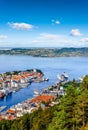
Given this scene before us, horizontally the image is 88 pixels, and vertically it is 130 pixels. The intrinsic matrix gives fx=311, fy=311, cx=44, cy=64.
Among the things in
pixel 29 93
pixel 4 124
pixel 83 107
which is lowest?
pixel 29 93

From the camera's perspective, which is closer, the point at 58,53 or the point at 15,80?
the point at 15,80

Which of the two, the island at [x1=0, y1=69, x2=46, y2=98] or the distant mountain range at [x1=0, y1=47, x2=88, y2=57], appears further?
the distant mountain range at [x1=0, y1=47, x2=88, y2=57]

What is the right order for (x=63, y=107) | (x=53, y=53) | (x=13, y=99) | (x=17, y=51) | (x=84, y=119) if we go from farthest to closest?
1. (x=17, y=51)
2. (x=53, y=53)
3. (x=13, y=99)
4. (x=84, y=119)
5. (x=63, y=107)

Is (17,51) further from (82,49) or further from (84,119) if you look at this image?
(84,119)

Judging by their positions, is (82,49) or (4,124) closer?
(4,124)

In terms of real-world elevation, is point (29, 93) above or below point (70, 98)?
below

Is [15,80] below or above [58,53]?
below

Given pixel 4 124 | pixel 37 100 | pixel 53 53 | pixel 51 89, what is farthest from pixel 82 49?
pixel 4 124

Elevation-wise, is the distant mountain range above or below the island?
above
